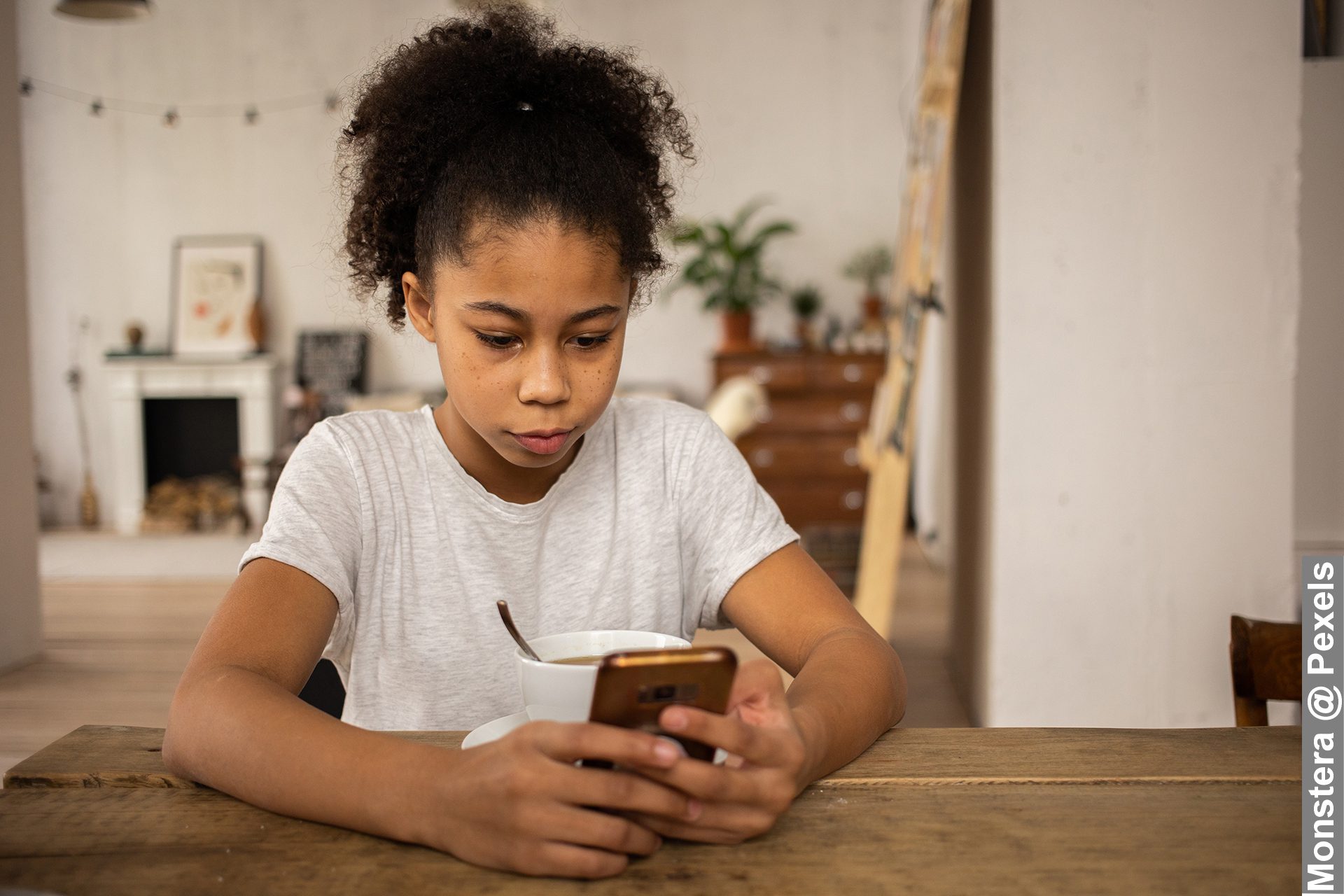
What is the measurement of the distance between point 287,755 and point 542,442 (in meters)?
0.37

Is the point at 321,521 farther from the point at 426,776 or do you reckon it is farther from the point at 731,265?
the point at 731,265

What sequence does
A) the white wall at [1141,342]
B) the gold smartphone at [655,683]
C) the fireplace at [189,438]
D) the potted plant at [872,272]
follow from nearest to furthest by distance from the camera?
the gold smartphone at [655,683]
the white wall at [1141,342]
the potted plant at [872,272]
the fireplace at [189,438]

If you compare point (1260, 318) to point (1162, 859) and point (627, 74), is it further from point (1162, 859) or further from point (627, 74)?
point (1162, 859)

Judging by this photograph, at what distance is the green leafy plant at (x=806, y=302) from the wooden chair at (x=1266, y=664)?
5.28 metres

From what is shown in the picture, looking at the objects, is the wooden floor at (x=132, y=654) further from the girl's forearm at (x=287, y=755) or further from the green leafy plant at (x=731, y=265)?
the green leafy plant at (x=731, y=265)

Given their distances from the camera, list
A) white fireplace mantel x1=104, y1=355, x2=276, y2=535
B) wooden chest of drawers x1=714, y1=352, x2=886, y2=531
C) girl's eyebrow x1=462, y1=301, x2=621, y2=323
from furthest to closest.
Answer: white fireplace mantel x1=104, y1=355, x2=276, y2=535
wooden chest of drawers x1=714, y1=352, x2=886, y2=531
girl's eyebrow x1=462, y1=301, x2=621, y2=323

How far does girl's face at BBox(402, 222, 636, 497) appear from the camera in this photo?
91 centimetres

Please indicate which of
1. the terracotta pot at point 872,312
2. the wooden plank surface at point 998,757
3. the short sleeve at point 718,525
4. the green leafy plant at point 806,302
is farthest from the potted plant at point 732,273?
the wooden plank surface at point 998,757

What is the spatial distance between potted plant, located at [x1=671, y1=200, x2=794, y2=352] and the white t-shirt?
4622mm

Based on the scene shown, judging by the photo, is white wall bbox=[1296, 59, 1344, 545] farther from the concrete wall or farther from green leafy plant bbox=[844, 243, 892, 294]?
green leafy plant bbox=[844, 243, 892, 294]

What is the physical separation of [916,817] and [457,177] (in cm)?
68

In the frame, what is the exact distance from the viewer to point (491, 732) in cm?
72

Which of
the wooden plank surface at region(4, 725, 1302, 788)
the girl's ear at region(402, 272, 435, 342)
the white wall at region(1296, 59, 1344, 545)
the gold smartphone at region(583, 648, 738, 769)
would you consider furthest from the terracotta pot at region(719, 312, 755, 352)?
the gold smartphone at region(583, 648, 738, 769)

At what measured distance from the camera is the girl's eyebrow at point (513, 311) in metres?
0.91
